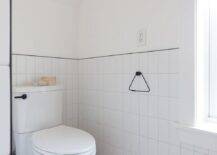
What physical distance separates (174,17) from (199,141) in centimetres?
75

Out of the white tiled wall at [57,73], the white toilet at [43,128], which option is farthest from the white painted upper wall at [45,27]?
the white toilet at [43,128]

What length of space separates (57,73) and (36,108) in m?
0.43

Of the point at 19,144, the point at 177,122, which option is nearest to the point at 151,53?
the point at 177,122

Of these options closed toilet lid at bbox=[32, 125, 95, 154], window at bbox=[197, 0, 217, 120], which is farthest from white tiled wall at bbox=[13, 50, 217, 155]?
closed toilet lid at bbox=[32, 125, 95, 154]

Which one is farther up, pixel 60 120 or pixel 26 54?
pixel 26 54

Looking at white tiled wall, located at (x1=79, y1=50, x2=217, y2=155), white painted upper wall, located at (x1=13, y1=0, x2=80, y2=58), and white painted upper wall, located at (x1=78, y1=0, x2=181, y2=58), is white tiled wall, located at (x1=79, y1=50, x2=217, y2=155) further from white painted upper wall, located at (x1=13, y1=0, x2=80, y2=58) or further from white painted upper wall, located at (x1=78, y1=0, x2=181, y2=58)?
white painted upper wall, located at (x1=13, y1=0, x2=80, y2=58)

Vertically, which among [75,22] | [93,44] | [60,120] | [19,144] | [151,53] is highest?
[75,22]

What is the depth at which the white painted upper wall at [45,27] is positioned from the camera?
5.44 ft

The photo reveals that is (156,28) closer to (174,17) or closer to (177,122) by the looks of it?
(174,17)

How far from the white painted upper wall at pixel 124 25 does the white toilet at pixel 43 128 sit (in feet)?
1.81

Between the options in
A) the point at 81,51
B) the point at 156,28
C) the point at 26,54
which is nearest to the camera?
the point at 156,28

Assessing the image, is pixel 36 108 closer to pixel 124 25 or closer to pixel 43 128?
pixel 43 128

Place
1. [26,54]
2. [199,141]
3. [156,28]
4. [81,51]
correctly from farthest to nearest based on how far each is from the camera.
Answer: [81,51]
[26,54]
[156,28]
[199,141]

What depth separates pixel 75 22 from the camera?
2.03m
